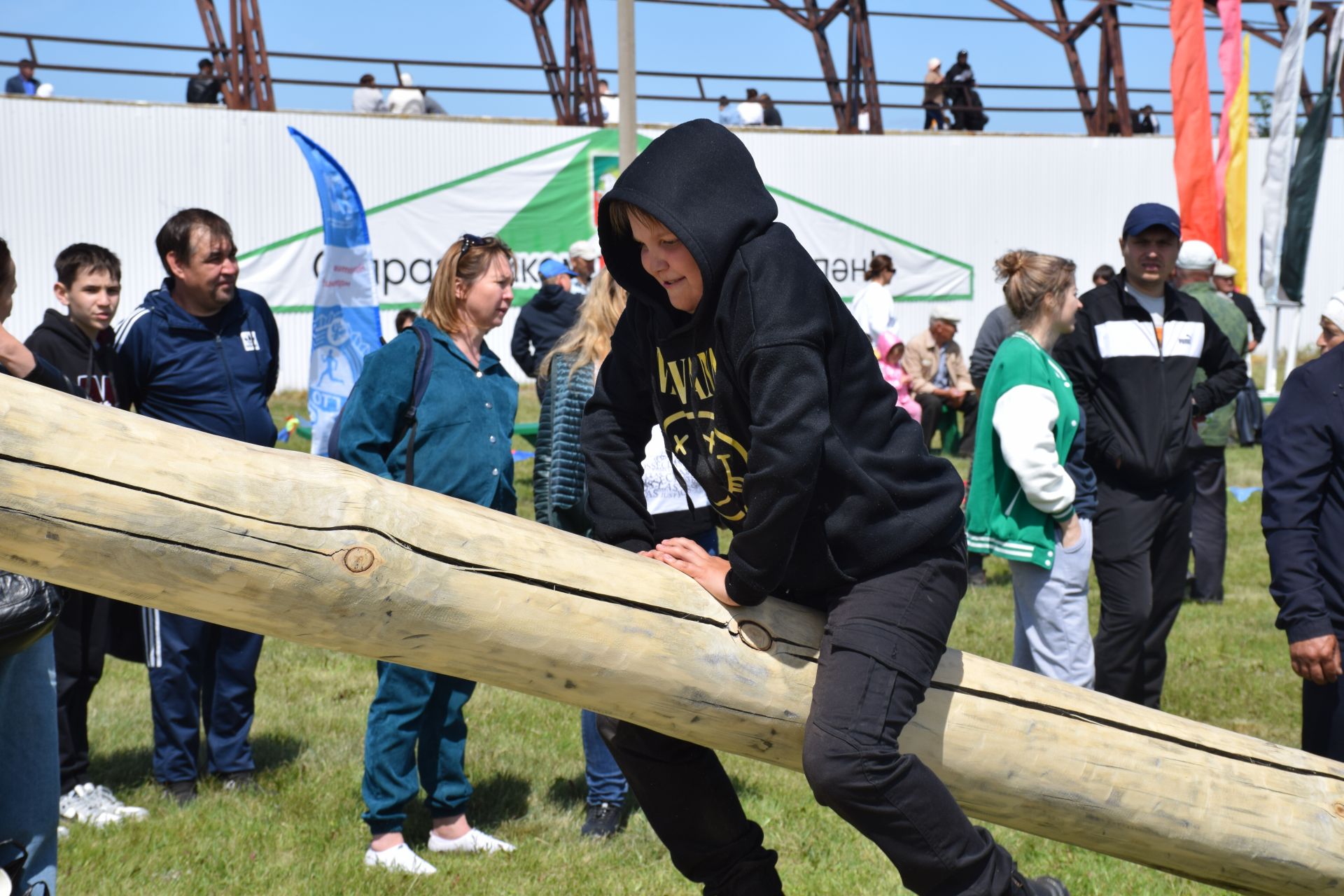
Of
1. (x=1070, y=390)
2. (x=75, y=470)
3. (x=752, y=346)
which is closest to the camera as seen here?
(x=75, y=470)

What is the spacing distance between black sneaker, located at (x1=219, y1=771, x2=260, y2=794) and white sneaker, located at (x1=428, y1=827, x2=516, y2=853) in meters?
1.02

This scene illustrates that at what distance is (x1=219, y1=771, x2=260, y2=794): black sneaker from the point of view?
5289 millimetres

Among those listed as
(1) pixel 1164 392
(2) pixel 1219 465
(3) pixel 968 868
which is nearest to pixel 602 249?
(3) pixel 968 868

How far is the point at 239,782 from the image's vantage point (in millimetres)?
5340

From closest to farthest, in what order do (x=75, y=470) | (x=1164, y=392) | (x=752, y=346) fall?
(x=75, y=470) → (x=752, y=346) → (x=1164, y=392)

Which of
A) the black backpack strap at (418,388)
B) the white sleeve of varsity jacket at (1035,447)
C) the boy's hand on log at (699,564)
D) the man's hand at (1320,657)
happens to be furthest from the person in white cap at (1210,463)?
the boy's hand on log at (699,564)

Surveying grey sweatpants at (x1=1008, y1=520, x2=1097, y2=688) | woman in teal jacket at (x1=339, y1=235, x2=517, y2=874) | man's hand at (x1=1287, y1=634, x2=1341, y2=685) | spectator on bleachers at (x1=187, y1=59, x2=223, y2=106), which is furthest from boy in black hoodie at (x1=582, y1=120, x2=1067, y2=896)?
spectator on bleachers at (x1=187, y1=59, x2=223, y2=106)

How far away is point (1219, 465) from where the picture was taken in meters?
8.55

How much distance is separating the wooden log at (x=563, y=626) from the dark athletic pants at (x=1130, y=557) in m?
2.41

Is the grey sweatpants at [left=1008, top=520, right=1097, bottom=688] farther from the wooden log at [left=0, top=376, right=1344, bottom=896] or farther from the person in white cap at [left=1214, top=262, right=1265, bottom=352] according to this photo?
the person in white cap at [left=1214, top=262, right=1265, bottom=352]

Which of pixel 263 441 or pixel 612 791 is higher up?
pixel 263 441

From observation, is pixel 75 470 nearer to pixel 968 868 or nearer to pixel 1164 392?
pixel 968 868

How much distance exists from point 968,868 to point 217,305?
393 centimetres

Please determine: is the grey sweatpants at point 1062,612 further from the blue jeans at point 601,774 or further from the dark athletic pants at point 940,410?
the dark athletic pants at point 940,410
